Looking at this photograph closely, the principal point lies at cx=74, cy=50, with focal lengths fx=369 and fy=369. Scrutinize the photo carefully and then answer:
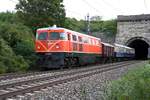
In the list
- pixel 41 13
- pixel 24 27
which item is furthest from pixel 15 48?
pixel 41 13

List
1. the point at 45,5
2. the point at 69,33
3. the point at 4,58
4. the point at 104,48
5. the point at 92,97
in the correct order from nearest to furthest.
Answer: the point at 92,97 < the point at 4,58 < the point at 69,33 < the point at 45,5 < the point at 104,48

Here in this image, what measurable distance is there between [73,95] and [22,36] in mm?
16532

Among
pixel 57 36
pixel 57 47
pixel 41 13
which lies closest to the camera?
pixel 57 47

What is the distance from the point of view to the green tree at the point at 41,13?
34125 mm

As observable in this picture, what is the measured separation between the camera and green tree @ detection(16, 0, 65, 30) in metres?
34.1

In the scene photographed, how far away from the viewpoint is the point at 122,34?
72.4m

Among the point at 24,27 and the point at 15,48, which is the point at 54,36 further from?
the point at 24,27

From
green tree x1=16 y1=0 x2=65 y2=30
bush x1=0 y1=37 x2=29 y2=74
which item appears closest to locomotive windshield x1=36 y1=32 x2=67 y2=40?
bush x1=0 y1=37 x2=29 y2=74

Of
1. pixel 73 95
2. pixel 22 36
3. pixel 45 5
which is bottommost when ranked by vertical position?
pixel 73 95

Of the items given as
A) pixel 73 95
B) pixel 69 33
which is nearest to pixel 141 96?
pixel 73 95

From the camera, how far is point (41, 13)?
3425 centimetres

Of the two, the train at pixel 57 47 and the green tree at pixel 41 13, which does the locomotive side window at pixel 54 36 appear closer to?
the train at pixel 57 47

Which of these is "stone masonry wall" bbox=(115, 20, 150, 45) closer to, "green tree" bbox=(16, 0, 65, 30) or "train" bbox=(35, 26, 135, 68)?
"green tree" bbox=(16, 0, 65, 30)

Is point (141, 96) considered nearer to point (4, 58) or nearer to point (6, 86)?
point (6, 86)
